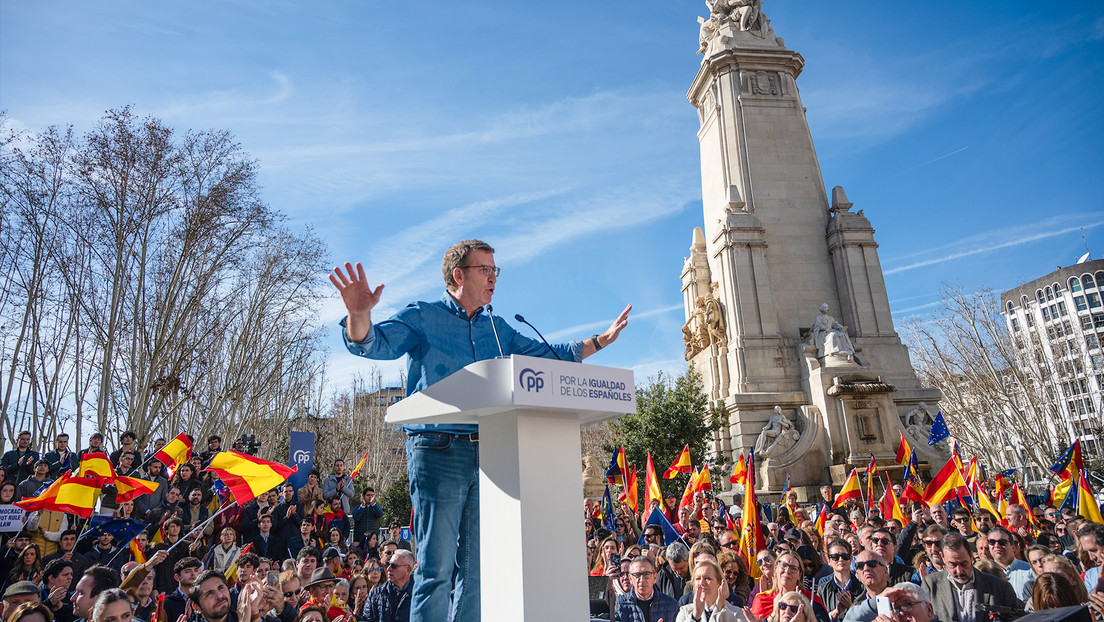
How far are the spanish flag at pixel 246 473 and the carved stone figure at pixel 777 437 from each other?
55.2 ft

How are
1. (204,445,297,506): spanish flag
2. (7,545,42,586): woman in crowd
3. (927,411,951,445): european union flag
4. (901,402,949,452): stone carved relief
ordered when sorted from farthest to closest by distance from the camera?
(901,402,949,452): stone carved relief
(927,411,951,445): european union flag
(7,545,42,586): woman in crowd
(204,445,297,506): spanish flag

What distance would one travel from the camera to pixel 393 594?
633 centimetres

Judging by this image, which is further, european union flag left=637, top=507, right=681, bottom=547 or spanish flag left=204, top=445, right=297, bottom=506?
european union flag left=637, top=507, right=681, bottom=547

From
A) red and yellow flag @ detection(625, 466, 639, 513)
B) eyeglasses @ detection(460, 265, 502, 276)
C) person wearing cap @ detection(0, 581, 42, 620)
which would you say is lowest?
person wearing cap @ detection(0, 581, 42, 620)

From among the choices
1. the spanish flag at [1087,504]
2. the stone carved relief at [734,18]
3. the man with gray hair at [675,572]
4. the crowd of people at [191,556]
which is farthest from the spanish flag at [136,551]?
the stone carved relief at [734,18]

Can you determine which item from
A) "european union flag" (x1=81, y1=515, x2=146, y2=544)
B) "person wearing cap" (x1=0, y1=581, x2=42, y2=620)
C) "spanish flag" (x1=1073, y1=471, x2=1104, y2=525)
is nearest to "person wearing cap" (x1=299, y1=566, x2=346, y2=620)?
"person wearing cap" (x1=0, y1=581, x2=42, y2=620)

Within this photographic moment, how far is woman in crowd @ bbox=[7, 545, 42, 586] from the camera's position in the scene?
24.9 feet

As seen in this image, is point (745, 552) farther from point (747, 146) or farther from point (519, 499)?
point (747, 146)

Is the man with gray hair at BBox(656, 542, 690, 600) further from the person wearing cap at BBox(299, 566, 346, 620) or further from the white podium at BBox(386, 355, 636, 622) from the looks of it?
the white podium at BBox(386, 355, 636, 622)

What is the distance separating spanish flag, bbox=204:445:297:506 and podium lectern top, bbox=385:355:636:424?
534 centimetres

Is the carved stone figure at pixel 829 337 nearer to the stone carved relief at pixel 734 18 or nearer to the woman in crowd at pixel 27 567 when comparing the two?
the stone carved relief at pixel 734 18

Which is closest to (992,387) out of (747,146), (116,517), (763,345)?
(763,345)

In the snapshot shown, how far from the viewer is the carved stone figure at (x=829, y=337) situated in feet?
72.7

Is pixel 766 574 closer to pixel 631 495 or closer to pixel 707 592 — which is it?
pixel 707 592
